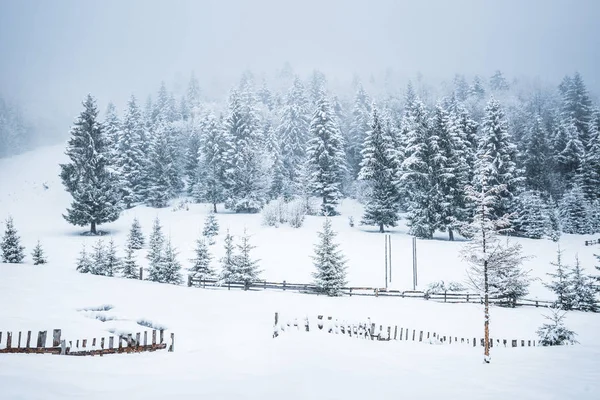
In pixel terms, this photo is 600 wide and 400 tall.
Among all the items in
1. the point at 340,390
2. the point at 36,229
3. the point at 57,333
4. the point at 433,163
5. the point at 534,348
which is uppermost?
the point at 433,163

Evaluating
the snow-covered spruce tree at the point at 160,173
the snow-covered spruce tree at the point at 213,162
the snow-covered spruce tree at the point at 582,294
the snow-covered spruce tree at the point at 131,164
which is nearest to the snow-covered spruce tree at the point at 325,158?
the snow-covered spruce tree at the point at 213,162

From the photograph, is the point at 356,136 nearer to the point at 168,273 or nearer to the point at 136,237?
the point at 136,237

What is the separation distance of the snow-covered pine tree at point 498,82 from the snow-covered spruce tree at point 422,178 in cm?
8700

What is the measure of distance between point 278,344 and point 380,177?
36.4 metres

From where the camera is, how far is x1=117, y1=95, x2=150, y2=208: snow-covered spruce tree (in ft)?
191

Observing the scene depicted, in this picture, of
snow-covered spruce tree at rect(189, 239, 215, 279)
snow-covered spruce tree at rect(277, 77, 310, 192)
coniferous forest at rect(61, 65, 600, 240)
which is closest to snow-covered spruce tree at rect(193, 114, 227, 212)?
coniferous forest at rect(61, 65, 600, 240)

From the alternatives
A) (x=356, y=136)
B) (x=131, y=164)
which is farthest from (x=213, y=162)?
(x=356, y=136)

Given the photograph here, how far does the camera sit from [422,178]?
150 feet


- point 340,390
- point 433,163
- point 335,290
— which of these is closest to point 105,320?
point 340,390

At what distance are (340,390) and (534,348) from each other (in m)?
12.9

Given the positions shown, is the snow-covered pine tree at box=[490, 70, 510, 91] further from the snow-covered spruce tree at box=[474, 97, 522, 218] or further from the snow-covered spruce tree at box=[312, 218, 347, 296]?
the snow-covered spruce tree at box=[312, 218, 347, 296]

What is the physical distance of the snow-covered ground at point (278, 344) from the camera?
8781 millimetres

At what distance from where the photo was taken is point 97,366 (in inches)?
392

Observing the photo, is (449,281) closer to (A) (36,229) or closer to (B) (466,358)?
(B) (466,358)
